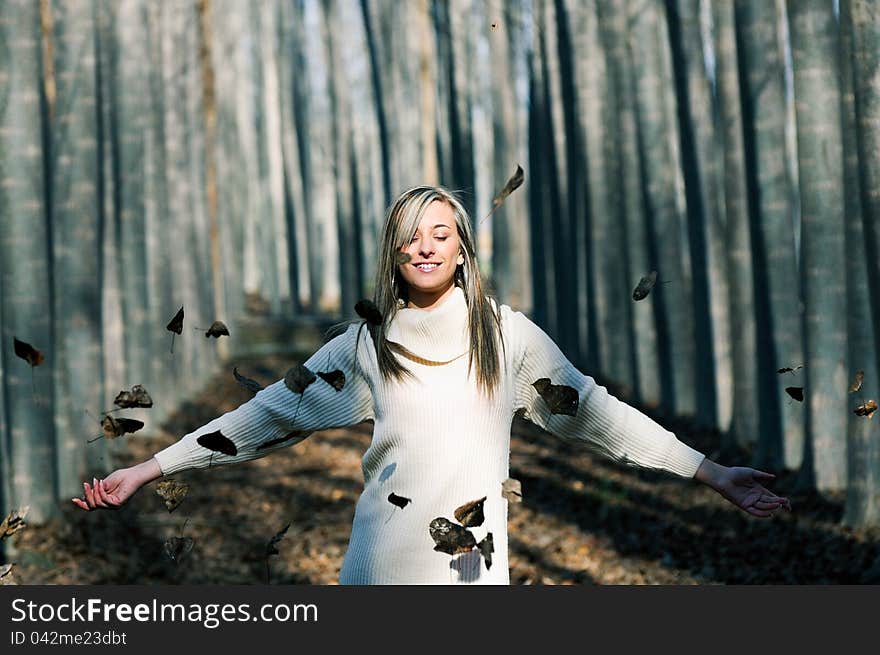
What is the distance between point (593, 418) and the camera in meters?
2.98

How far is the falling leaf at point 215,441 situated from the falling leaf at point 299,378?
0.21m

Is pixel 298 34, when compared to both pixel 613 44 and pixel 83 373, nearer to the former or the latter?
pixel 613 44

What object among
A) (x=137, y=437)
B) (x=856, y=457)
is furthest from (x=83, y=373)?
(x=856, y=457)

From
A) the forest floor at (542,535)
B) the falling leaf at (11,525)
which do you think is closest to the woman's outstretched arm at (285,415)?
the falling leaf at (11,525)

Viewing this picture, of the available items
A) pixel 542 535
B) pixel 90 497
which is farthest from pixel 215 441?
pixel 542 535

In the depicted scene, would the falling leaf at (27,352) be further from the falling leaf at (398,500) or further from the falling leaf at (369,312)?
the falling leaf at (398,500)

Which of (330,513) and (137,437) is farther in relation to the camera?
(137,437)

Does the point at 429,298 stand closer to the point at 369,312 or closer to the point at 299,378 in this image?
the point at 369,312

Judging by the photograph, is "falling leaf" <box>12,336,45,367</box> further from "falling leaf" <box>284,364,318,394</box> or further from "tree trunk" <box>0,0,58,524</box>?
"tree trunk" <box>0,0,58,524</box>

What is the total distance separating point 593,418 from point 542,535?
514 centimetres

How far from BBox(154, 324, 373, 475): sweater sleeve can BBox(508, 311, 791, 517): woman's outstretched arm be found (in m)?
0.41

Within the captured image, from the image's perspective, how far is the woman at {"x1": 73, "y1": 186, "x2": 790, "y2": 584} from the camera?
2844mm

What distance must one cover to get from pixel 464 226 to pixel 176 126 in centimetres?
1329

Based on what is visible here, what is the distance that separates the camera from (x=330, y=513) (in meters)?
9.13
